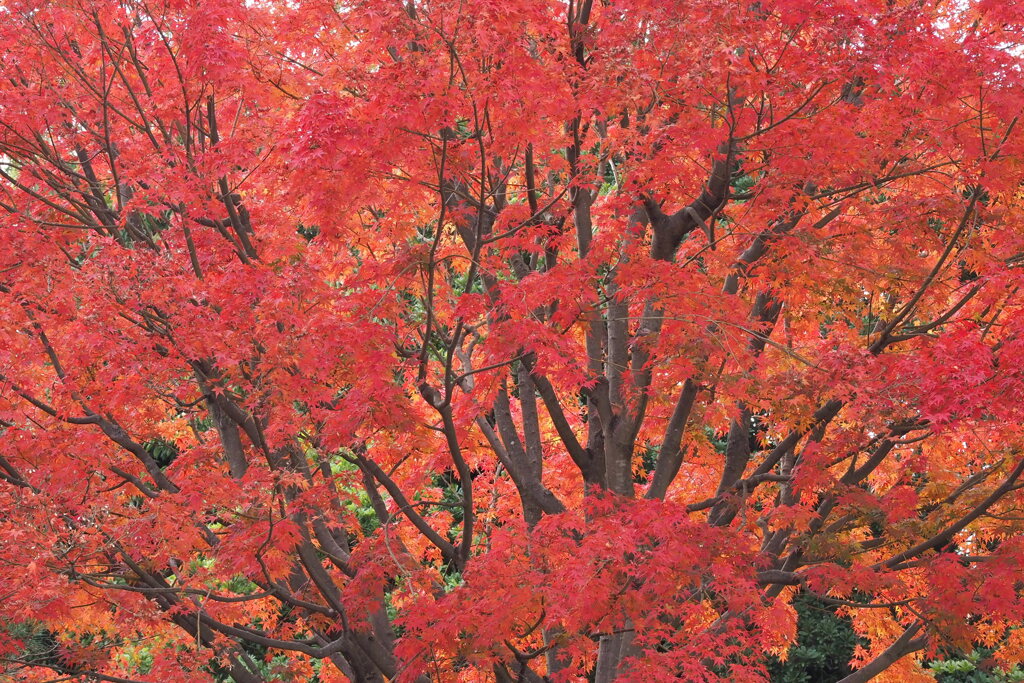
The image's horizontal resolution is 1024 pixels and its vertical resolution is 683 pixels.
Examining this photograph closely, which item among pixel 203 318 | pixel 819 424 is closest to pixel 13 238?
pixel 203 318

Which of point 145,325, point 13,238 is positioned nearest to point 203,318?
point 145,325

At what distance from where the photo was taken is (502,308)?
653cm

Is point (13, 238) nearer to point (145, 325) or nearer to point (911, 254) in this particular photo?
point (145, 325)

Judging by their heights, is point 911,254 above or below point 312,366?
above

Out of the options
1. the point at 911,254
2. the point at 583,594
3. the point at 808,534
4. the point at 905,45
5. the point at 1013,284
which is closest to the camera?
the point at 583,594

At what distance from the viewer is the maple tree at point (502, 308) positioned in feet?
20.1

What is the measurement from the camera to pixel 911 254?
786 centimetres

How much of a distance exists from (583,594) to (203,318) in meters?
3.20

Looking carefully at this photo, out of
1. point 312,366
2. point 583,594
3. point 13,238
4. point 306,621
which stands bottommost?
point 583,594

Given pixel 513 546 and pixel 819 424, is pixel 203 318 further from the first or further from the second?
pixel 819 424

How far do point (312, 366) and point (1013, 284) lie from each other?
5065 millimetres

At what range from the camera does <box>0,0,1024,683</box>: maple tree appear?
20.1 feet

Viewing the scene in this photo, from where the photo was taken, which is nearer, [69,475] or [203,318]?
[203,318]

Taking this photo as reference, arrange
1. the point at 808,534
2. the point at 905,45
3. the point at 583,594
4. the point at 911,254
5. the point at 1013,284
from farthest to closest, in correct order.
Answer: the point at 911,254 < the point at 808,534 < the point at 1013,284 < the point at 905,45 < the point at 583,594
